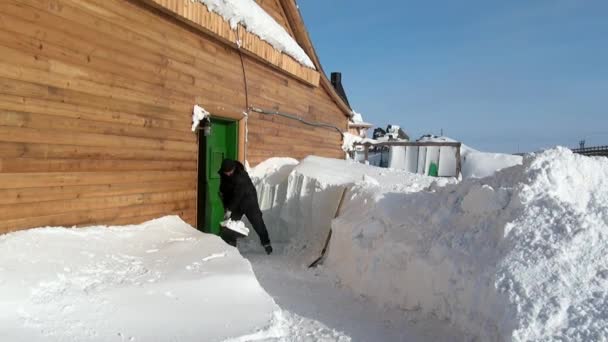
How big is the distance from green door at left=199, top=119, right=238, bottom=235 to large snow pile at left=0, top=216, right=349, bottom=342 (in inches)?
93.4

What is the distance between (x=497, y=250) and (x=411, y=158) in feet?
33.3

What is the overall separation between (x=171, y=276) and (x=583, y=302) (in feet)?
10.7

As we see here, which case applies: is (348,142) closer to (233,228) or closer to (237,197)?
(237,197)

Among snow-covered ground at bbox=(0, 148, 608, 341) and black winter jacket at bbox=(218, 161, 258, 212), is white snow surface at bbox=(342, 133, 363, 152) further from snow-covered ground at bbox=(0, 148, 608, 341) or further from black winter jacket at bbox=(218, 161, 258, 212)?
snow-covered ground at bbox=(0, 148, 608, 341)

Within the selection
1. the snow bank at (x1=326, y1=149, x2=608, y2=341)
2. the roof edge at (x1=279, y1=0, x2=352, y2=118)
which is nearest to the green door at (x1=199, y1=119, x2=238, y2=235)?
the snow bank at (x1=326, y1=149, x2=608, y2=341)

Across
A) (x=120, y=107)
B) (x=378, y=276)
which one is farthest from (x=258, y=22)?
(x=378, y=276)

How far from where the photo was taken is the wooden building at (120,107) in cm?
373

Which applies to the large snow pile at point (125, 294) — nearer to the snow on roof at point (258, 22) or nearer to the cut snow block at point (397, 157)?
the snow on roof at point (258, 22)

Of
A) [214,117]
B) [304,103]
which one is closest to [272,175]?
[214,117]

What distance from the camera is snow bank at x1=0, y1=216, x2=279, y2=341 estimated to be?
2766mm

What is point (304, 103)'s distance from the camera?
10.2 metres

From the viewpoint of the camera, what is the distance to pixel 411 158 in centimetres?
1363

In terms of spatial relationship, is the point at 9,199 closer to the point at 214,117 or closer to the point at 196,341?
the point at 196,341

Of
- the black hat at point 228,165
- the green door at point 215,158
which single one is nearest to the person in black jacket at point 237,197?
the black hat at point 228,165
